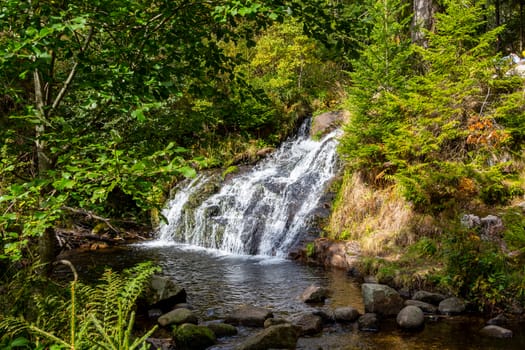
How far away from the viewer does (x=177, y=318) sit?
690 cm

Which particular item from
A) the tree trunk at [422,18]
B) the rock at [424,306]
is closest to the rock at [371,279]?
the rock at [424,306]

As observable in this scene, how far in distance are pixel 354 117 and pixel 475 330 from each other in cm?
588

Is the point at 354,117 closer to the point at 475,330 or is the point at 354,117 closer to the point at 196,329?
the point at 475,330

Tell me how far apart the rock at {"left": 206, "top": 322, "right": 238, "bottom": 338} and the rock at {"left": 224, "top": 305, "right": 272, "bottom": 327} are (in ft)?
0.98

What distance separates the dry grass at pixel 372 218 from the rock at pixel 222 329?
421 centimetres

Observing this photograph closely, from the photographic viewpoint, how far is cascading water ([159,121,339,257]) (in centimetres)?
1231

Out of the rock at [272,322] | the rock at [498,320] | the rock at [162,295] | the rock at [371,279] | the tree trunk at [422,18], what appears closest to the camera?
the rock at [498,320]

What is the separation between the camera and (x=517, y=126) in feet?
28.9

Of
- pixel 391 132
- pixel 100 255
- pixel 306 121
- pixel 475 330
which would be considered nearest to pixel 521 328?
pixel 475 330

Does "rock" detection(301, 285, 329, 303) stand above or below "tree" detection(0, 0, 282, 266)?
below

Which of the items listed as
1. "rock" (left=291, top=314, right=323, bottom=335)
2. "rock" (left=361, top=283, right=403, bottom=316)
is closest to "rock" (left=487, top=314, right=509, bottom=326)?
"rock" (left=361, top=283, right=403, bottom=316)

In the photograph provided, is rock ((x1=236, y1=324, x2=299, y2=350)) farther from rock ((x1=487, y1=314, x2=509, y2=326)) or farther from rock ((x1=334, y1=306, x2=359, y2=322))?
rock ((x1=487, y1=314, x2=509, y2=326))

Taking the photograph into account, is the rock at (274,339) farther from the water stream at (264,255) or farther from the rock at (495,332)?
the rock at (495,332)

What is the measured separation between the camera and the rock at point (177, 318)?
22.5ft
